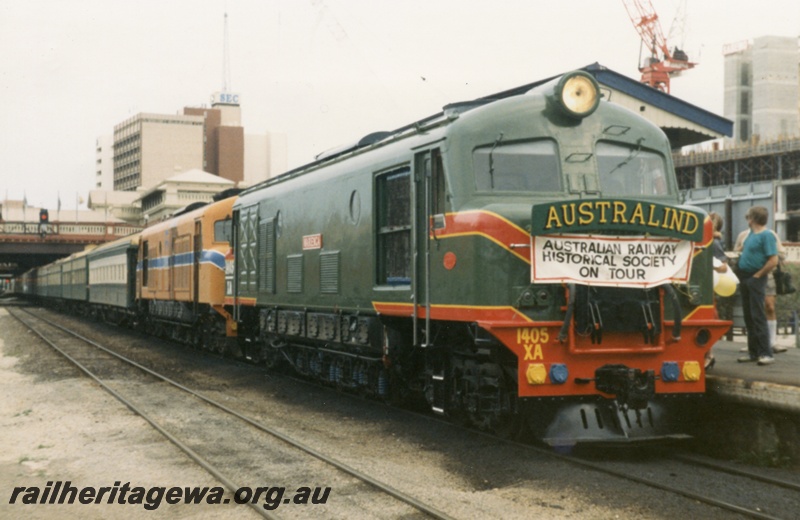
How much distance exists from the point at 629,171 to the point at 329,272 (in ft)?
14.7

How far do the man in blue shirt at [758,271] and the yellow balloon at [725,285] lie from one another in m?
0.43

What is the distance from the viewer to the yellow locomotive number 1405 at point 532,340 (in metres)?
7.88

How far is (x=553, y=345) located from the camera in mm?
7996

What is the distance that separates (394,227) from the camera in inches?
399

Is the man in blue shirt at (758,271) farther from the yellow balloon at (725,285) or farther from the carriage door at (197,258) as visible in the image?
the carriage door at (197,258)

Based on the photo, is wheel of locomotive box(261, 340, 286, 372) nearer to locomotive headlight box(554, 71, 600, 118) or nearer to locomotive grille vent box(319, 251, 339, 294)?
locomotive grille vent box(319, 251, 339, 294)

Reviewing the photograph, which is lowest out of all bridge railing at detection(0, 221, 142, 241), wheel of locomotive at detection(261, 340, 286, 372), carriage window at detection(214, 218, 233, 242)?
wheel of locomotive at detection(261, 340, 286, 372)

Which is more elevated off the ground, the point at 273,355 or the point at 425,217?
the point at 425,217

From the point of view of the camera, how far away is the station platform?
7.87 metres

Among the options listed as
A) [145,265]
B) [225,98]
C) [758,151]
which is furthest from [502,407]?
[225,98]

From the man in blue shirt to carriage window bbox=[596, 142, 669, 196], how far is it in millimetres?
1375

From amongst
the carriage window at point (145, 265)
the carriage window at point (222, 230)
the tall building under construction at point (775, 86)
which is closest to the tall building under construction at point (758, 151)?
the tall building under construction at point (775, 86)

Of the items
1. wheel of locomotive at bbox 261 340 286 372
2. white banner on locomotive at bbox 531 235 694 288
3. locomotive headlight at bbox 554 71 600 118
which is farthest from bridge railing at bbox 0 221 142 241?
white banner on locomotive at bbox 531 235 694 288

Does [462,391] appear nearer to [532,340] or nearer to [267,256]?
[532,340]
